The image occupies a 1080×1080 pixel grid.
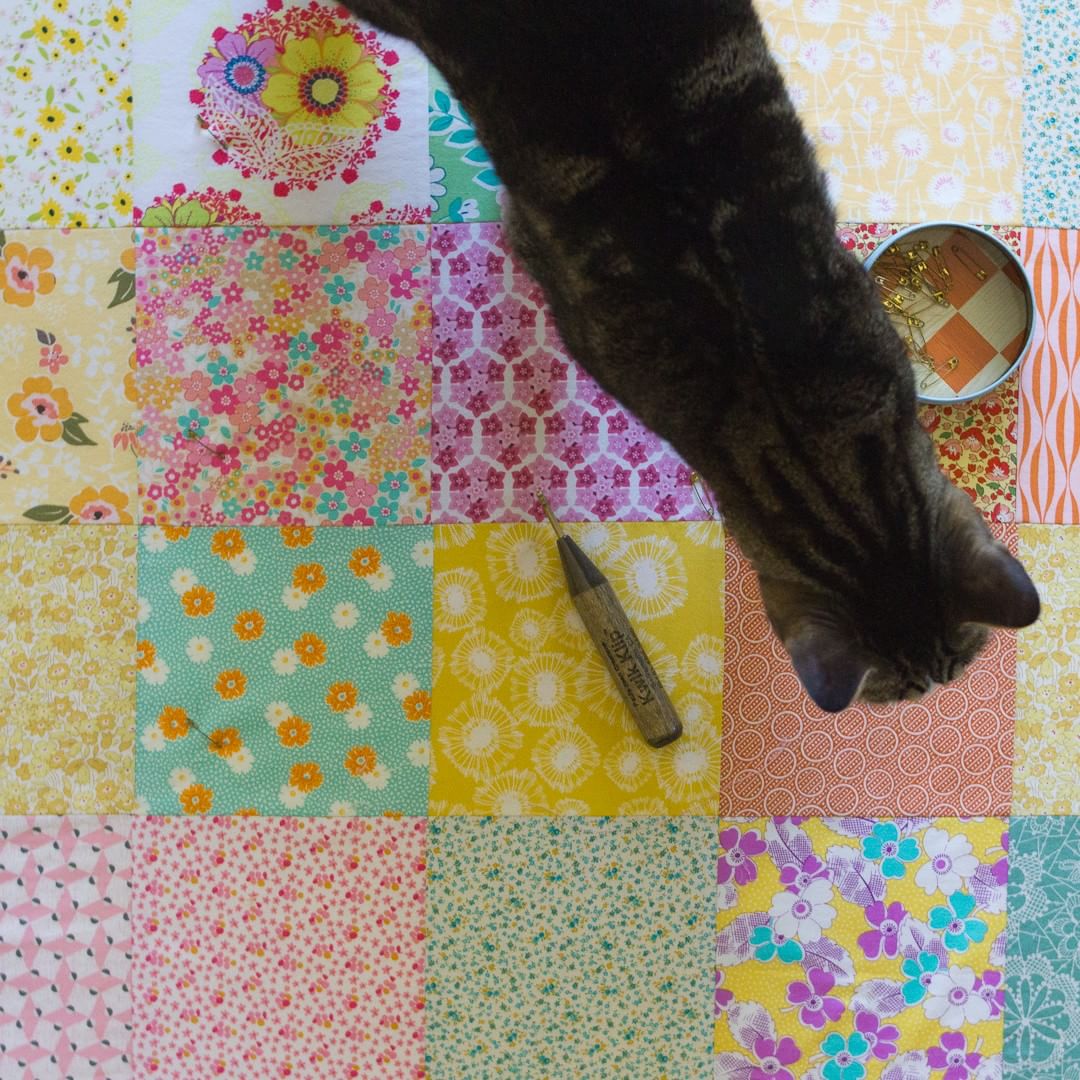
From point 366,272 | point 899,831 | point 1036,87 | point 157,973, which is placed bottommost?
point 157,973

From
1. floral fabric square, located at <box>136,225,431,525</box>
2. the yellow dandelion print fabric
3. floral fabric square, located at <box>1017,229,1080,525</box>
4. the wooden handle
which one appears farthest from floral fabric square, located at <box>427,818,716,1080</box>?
floral fabric square, located at <box>1017,229,1080,525</box>

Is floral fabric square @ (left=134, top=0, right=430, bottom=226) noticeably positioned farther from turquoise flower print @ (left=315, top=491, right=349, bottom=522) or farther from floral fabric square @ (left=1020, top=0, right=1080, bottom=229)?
floral fabric square @ (left=1020, top=0, right=1080, bottom=229)

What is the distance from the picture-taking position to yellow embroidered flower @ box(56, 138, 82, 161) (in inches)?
47.9

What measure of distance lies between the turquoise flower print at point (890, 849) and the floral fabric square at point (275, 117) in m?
1.04

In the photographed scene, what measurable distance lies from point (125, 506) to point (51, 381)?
0.21 metres

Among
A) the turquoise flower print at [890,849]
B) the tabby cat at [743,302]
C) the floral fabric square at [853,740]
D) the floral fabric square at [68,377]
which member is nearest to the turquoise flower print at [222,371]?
the floral fabric square at [68,377]

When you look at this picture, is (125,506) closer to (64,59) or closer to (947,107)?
(64,59)

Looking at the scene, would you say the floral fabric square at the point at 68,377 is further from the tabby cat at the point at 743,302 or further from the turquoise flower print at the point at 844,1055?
the turquoise flower print at the point at 844,1055

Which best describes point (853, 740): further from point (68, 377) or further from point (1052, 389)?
point (68, 377)

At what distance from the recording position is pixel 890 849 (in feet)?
3.88

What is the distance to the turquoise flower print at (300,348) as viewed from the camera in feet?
3.95

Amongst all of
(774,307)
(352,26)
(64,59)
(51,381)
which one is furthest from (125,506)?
(774,307)

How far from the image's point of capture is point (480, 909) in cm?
120

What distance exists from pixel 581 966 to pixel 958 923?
516 millimetres
